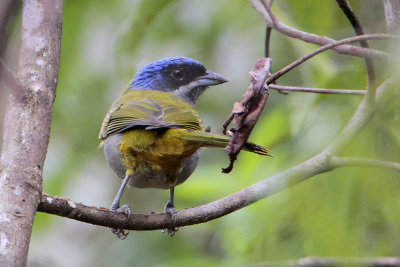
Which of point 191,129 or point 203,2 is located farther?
point 203,2

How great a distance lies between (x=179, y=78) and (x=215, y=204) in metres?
2.37

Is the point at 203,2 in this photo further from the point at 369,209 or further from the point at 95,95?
the point at 369,209

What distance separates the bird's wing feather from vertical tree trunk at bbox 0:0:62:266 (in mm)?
1203

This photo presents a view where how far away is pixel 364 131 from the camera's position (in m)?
1.57

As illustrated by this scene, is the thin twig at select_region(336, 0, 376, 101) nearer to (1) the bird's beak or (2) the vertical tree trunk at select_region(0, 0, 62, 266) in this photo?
(2) the vertical tree trunk at select_region(0, 0, 62, 266)

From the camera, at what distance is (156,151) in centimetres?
332

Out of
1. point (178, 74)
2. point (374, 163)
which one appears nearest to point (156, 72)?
point (178, 74)

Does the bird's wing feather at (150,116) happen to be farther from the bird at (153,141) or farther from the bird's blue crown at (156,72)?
the bird's blue crown at (156,72)

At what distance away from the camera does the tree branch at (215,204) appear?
1.90m

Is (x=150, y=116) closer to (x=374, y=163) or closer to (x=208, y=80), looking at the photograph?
(x=208, y=80)

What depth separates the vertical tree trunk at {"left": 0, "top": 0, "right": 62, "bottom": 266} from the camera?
1557 millimetres

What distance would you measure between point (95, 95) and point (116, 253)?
1.80 meters

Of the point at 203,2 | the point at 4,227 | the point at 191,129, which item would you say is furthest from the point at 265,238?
the point at 203,2

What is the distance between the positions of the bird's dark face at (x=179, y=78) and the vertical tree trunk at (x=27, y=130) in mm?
2750
